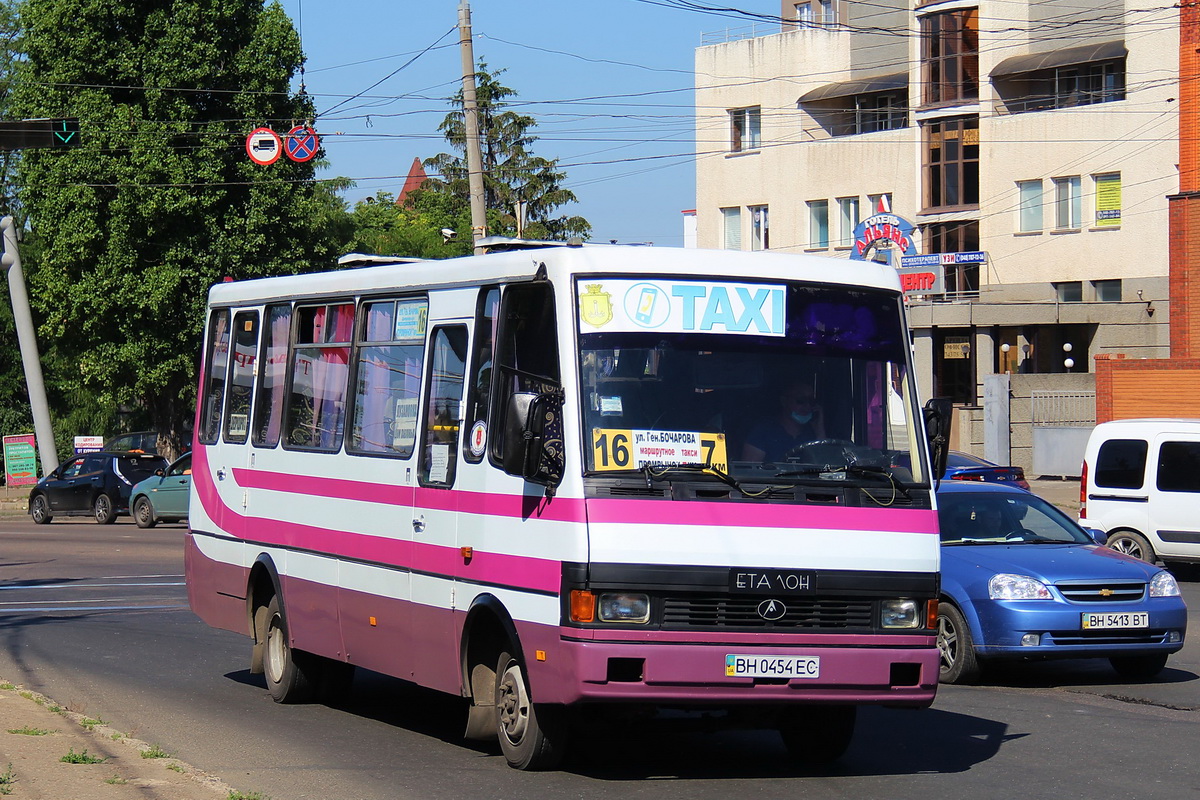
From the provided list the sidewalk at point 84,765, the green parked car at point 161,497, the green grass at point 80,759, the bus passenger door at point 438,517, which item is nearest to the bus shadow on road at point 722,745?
the bus passenger door at point 438,517

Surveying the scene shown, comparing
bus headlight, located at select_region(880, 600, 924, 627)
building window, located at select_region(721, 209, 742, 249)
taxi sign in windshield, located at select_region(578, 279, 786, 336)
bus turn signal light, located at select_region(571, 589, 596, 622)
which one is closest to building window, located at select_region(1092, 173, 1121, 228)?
building window, located at select_region(721, 209, 742, 249)

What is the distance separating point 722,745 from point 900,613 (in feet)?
6.41

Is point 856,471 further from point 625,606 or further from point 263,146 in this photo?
point 263,146

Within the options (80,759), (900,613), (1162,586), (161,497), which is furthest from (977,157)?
(80,759)

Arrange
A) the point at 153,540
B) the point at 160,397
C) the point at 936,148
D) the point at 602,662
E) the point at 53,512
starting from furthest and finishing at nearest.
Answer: the point at 936,148
the point at 160,397
the point at 53,512
the point at 153,540
the point at 602,662

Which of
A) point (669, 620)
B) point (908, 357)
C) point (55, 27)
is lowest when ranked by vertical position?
point (669, 620)

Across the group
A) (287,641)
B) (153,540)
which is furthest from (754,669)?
(153,540)

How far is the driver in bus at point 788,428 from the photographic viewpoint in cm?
838

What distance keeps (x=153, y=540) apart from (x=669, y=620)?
24.0m

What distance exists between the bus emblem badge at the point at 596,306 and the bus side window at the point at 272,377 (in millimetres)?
4053

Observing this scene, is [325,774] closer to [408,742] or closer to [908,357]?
[408,742]

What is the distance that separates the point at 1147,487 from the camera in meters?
21.4

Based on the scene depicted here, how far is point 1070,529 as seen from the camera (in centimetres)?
1373

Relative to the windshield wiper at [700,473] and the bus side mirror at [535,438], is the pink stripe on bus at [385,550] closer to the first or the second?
the bus side mirror at [535,438]
